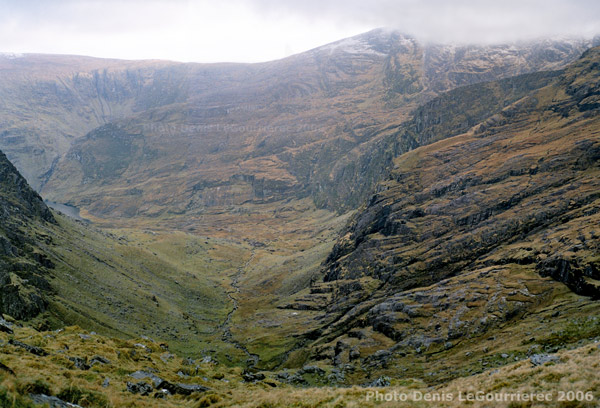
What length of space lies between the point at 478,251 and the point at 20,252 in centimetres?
12208

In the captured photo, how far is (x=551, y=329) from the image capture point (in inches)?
2115

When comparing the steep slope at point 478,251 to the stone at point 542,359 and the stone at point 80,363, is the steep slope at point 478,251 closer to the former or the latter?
the stone at point 542,359

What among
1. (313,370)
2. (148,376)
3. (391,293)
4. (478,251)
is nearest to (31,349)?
(148,376)

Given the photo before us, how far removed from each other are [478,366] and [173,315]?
10743 cm

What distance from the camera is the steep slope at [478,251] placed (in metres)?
66.6

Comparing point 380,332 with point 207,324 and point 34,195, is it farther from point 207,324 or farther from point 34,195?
point 34,195

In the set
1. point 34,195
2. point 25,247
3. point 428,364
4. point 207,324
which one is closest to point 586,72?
point 428,364

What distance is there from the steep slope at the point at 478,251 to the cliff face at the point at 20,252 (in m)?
64.3

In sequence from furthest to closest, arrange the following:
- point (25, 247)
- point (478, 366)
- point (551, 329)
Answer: point (25, 247) → point (551, 329) → point (478, 366)

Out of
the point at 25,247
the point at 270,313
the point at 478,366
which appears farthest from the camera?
the point at 270,313

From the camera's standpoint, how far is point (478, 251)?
101188mm

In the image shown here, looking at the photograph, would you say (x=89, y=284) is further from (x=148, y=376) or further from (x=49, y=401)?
(x=49, y=401)

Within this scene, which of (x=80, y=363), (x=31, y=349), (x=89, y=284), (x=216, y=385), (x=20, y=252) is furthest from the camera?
(x=89, y=284)

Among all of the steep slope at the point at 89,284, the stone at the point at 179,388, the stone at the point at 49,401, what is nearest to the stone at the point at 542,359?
the stone at the point at 179,388
